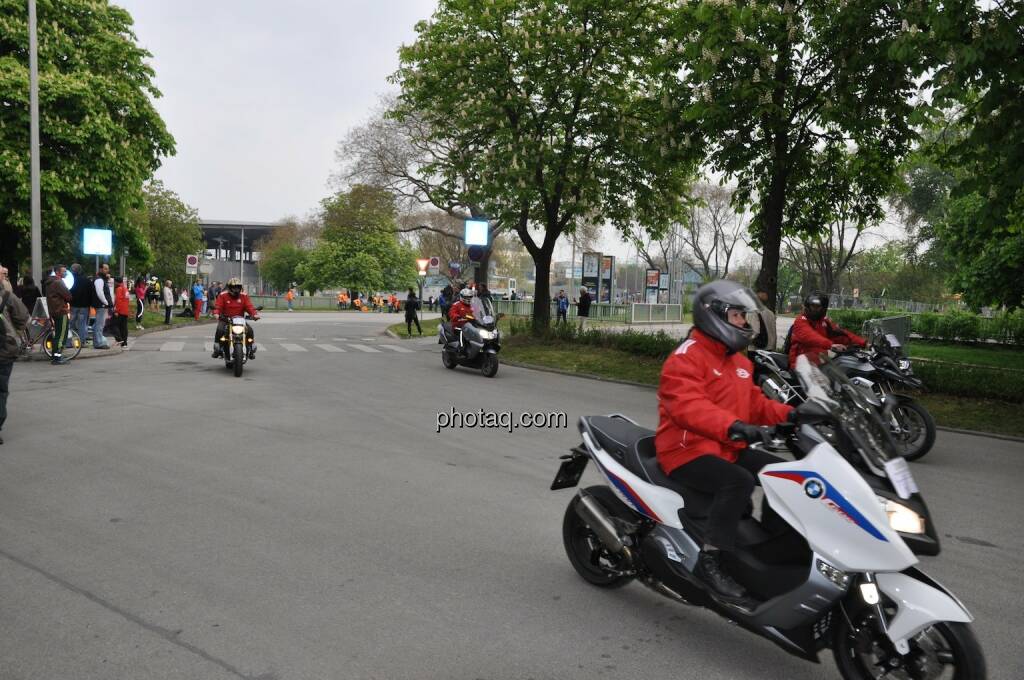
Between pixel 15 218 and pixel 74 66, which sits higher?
pixel 74 66

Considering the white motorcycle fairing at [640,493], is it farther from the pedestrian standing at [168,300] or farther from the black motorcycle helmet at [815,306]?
the pedestrian standing at [168,300]

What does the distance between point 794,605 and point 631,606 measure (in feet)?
3.95

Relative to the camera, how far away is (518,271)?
93.0 meters

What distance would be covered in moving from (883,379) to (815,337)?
87 centimetres

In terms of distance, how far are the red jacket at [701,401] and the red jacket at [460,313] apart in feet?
40.5

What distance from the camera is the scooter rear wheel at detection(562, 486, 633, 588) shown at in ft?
15.2

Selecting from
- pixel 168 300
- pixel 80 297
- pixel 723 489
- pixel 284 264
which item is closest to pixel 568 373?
pixel 80 297

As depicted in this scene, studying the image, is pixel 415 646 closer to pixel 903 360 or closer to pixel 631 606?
pixel 631 606

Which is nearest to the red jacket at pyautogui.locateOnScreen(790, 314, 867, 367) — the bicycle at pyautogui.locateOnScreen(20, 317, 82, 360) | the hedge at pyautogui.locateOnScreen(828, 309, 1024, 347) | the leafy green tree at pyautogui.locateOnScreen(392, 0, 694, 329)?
the leafy green tree at pyautogui.locateOnScreen(392, 0, 694, 329)

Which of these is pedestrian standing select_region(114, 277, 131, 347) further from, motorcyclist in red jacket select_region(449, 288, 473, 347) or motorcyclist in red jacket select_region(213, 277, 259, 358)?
motorcyclist in red jacket select_region(449, 288, 473, 347)

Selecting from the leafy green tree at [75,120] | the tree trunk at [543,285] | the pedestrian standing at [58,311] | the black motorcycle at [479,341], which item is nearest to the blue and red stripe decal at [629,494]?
the black motorcycle at [479,341]

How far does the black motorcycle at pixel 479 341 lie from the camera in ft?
51.7

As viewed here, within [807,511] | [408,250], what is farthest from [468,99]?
[408,250]

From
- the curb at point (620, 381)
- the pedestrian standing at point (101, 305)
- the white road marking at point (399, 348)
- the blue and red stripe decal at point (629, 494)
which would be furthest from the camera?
the white road marking at point (399, 348)
